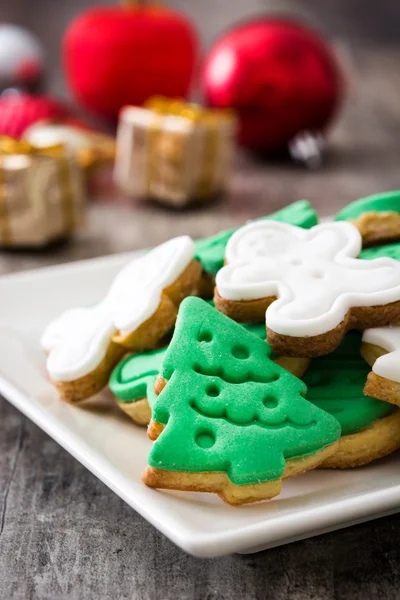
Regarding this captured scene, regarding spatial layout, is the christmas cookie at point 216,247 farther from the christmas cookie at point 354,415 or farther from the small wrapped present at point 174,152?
the small wrapped present at point 174,152

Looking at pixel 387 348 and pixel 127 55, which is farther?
pixel 127 55

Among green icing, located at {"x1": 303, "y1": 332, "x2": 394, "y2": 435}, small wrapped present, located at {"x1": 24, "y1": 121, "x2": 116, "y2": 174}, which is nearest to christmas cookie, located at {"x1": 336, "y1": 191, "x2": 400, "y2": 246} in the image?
green icing, located at {"x1": 303, "y1": 332, "x2": 394, "y2": 435}

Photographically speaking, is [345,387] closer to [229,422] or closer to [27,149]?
[229,422]

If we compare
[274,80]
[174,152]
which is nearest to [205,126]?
[174,152]

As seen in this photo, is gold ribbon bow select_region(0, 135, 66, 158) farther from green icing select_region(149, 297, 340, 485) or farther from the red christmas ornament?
green icing select_region(149, 297, 340, 485)

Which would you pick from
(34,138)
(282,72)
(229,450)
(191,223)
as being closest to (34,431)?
(229,450)

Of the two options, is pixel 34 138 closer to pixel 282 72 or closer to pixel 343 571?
pixel 282 72

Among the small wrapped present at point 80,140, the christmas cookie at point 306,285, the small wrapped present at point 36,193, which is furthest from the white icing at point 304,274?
the small wrapped present at point 80,140
